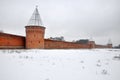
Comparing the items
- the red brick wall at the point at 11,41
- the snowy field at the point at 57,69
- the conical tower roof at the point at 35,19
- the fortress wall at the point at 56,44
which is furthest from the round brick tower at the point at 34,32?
the snowy field at the point at 57,69

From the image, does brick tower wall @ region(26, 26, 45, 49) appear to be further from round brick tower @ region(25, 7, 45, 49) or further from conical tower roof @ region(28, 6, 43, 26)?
conical tower roof @ region(28, 6, 43, 26)

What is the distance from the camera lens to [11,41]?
778 inches

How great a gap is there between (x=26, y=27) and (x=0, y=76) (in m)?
18.1

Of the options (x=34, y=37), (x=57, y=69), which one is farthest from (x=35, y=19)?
(x=57, y=69)

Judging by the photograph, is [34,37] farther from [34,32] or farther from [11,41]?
[11,41]

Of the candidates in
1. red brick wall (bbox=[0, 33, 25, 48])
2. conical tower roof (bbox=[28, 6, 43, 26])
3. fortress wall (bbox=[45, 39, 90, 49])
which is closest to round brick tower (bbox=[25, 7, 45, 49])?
conical tower roof (bbox=[28, 6, 43, 26])

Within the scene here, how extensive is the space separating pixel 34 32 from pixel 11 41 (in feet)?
9.95

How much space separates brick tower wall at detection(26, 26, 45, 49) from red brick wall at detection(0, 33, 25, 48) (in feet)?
2.60

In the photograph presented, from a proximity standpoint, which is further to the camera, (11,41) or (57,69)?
(11,41)

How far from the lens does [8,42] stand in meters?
19.4

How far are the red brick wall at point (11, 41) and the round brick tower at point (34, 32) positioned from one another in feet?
2.62

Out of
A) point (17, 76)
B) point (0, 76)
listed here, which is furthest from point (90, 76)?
point (0, 76)

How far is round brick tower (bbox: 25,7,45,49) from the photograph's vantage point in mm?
21092

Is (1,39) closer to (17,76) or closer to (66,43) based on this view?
(66,43)
